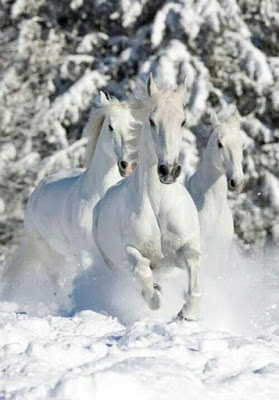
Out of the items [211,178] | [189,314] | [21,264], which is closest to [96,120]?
[211,178]

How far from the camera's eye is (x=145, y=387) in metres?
4.60

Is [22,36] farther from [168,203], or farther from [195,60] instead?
[168,203]

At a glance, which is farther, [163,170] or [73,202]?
[73,202]

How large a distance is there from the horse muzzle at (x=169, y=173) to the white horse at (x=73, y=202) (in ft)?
4.05

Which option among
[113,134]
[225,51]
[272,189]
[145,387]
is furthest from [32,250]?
[225,51]

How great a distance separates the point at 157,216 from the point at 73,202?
2503 millimetres

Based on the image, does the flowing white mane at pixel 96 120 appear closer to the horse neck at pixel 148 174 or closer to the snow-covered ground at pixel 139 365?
the horse neck at pixel 148 174

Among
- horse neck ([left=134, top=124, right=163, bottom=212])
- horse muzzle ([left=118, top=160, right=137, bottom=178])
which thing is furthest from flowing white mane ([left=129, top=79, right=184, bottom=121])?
horse muzzle ([left=118, top=160, right=137, bottom=178])

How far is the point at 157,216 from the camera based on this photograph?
7.30 m

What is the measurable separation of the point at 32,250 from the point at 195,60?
29.3 ft

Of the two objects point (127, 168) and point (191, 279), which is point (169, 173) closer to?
point (191, 279)

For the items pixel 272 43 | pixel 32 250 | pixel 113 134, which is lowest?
pixel 272 43

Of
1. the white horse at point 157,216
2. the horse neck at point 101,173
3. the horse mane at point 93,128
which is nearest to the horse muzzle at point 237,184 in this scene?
the white horse at point 157,216

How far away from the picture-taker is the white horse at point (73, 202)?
9.28 meters
